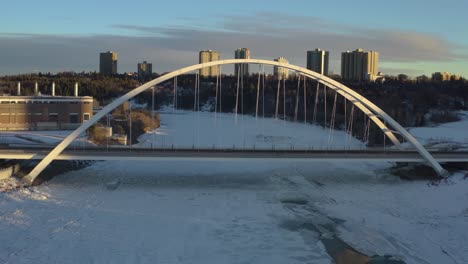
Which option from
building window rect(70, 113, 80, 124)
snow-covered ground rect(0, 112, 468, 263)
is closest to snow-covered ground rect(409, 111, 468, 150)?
snow-covered ground rect(0, 112, 468, 263)

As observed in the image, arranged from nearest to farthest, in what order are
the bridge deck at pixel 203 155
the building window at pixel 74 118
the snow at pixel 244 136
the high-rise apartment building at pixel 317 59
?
the bridge deck at pixel 203 155
the building window at pixel 74 118
the snow at pixel 244 136
the high-rise apartment building at pixel 317 59

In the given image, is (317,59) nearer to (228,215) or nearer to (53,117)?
(53,117)

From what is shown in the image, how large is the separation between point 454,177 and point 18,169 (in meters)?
28.2

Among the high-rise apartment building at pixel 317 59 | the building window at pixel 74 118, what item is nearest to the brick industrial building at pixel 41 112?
the building window at pixel 74 118

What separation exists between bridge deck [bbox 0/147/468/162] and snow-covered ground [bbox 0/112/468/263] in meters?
A: 1.75

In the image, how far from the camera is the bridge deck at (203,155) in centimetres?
3322

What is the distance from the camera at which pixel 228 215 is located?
25.5m

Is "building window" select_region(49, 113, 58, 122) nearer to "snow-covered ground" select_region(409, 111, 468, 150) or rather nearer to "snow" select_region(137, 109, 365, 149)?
"snow" select_region(137, 109, 365, 149)

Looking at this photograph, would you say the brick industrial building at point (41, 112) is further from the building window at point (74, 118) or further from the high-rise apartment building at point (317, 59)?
the high-rise apartment building at point (317, 59)

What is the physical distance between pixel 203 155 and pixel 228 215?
912cm

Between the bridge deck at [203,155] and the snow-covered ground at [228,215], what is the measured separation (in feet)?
5.75

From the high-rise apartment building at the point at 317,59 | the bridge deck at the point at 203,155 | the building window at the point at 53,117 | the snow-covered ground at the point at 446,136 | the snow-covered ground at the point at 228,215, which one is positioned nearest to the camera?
the snow-covered ground at the point at 228,215

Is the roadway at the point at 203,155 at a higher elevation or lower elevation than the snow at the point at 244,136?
higher

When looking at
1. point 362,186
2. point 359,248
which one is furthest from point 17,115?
point 359,248
